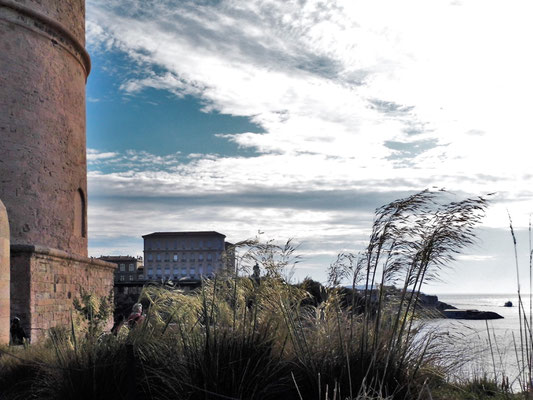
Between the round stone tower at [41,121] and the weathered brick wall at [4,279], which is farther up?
the round stone tower at [41,121]

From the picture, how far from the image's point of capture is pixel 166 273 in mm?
91812

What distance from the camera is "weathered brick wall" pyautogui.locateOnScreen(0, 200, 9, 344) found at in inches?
353

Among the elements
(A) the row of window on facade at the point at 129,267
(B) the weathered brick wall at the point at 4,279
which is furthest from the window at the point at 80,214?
(A) the row of window on facade at the point at 129,267

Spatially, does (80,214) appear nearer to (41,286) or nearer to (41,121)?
(41,121)

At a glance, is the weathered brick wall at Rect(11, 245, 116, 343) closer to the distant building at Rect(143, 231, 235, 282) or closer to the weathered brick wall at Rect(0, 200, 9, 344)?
the weathered brick wall at Rect(0, 200, 9, 344)

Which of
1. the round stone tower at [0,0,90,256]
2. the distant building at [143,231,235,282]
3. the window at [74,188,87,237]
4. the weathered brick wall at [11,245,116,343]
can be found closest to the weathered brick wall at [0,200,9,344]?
the weathered brick wall at [11,245,116,343]

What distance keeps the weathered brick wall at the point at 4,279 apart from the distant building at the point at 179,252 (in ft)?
269

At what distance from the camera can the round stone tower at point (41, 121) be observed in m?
12.3

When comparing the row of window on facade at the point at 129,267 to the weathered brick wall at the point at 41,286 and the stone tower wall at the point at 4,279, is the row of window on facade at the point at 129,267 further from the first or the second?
the stone tower wall at the point at 4,279

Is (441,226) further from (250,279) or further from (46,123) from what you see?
(46,123)

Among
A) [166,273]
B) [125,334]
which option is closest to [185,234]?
[166,273]

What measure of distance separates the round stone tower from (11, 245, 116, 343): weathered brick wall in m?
0.64

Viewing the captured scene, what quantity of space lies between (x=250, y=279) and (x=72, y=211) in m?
9.68

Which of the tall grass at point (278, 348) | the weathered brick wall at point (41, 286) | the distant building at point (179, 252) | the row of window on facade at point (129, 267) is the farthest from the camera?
the distant building at point (179, 252)
